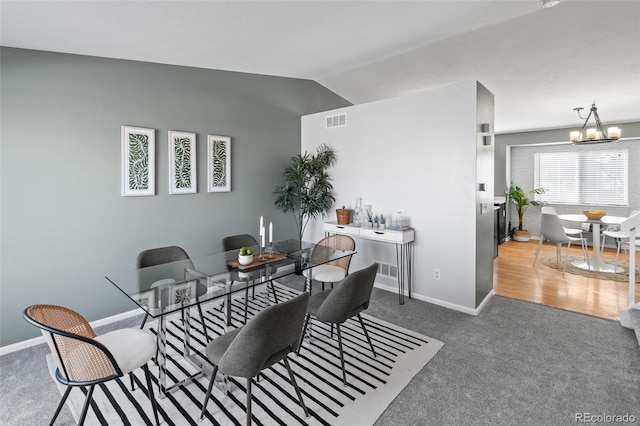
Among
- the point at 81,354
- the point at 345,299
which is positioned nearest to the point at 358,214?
the point at 345,299

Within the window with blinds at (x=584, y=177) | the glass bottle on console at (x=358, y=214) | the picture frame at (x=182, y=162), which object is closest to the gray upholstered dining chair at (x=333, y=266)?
the glass bottle on console at (x=358, y=214)

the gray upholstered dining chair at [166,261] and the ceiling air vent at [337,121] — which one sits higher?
the ceiling air vent at [337,121]

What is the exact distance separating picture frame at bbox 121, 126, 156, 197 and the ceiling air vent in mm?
2420

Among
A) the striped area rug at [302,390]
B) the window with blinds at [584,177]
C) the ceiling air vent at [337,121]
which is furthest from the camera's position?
the window with blinds at [584,177]

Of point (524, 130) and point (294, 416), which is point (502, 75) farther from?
point (294, 416)

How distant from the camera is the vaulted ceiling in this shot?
2404mm

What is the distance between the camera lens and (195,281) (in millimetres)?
2320

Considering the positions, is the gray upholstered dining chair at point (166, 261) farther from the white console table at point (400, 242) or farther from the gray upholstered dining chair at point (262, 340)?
the white console table at point (400, 242)

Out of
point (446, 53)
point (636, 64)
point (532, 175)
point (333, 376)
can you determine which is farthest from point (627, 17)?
point (532, 175)

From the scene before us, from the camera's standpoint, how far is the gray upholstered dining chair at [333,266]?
Result: 124 inches

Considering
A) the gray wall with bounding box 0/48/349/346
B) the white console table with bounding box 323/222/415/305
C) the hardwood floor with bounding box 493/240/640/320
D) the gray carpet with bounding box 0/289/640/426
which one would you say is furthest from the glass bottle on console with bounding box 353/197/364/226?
the hardwood floor with bounding box 493/240/640/320

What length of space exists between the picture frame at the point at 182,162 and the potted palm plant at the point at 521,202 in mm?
6932

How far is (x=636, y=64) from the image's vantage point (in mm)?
3512

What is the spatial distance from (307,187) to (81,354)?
142 inches
